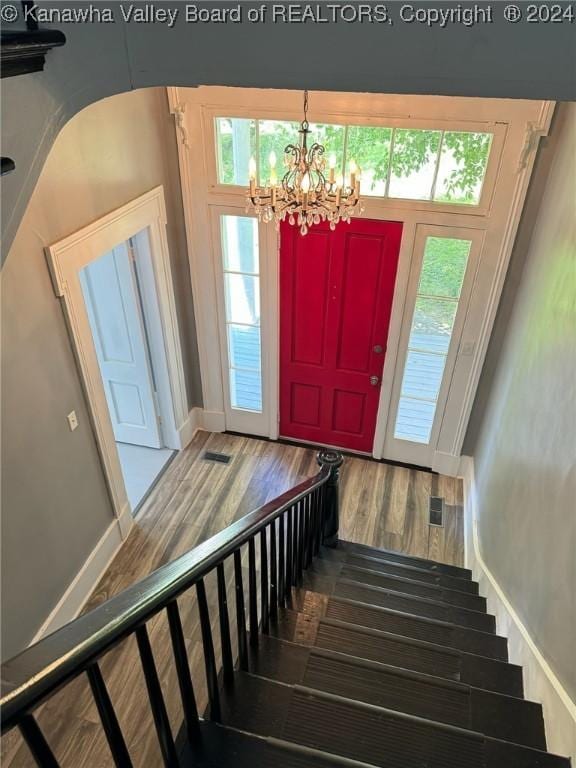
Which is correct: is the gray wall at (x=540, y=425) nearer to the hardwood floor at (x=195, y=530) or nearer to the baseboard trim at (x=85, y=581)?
the hardwood floor at (x=195, y=530)

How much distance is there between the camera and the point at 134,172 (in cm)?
321

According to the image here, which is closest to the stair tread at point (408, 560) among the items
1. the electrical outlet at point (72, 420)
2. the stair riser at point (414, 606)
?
the stair riser at point (414, 606)

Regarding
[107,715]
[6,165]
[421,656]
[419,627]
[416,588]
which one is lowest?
[416,588]

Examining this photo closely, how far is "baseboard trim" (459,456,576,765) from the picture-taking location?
1.58 m

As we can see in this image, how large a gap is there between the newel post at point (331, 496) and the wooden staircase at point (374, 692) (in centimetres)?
39

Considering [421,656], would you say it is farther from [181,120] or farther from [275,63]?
[181,120]

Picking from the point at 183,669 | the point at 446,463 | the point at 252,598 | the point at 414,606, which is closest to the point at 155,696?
the point at 183,669

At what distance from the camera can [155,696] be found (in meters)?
1.08

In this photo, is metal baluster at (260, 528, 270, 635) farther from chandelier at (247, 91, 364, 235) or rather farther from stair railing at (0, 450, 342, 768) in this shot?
chandelier at (247, 91, 364, 235)

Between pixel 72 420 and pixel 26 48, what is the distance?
2.24 m

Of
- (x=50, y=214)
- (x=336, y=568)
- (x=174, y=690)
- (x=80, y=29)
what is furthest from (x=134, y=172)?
(x=174, y=690)

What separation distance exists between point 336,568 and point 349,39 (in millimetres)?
2484

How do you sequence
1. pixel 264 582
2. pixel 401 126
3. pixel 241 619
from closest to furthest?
1. pixel 241 619
2. pixel 264 582
3. pixel 401 126

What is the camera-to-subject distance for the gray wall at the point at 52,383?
242cm
